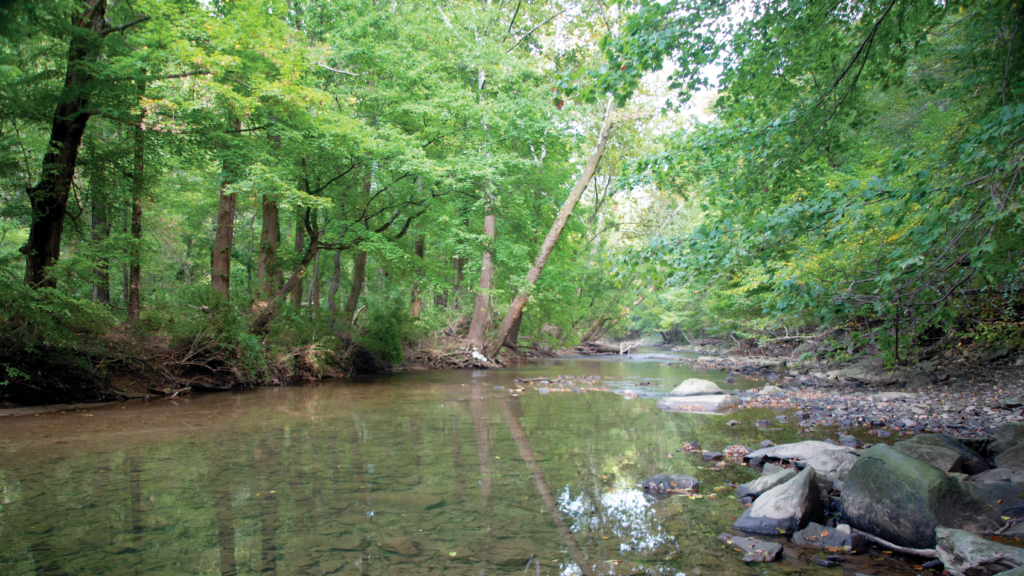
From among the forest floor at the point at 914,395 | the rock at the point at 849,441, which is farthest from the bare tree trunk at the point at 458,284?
the rock at the point at 849,441

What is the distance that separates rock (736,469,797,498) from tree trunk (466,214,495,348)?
13389 millimetres

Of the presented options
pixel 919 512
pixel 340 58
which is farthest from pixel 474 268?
pixel 919 512

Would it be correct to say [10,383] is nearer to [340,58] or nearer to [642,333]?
[340,58]

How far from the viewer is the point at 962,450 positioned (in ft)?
16.6

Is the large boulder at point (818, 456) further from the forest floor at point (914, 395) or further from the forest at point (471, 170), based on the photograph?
the forest floor at point (914, 395)

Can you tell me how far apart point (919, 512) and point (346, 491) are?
4314 millimetres

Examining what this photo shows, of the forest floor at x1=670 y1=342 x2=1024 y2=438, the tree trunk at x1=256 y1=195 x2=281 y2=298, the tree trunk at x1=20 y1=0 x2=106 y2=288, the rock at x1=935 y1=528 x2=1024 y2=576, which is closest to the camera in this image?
the rock at x1=935 y1=528 x2=1024 y2=576

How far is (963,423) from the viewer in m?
6.99

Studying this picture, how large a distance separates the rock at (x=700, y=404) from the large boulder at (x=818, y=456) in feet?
11.8

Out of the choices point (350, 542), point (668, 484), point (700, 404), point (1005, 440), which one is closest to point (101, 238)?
point (350, 542)

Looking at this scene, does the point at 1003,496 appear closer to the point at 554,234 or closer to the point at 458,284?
the point at 554,234

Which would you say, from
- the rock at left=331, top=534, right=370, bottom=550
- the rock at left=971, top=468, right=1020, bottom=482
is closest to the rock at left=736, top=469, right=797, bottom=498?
the rock at left=971, top=468, right=1020, bottom=482

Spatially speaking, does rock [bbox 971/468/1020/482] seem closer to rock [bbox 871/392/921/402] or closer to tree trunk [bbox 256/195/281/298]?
rock [bbox 871/392/921/402]

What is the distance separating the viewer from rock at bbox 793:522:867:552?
345 cm
